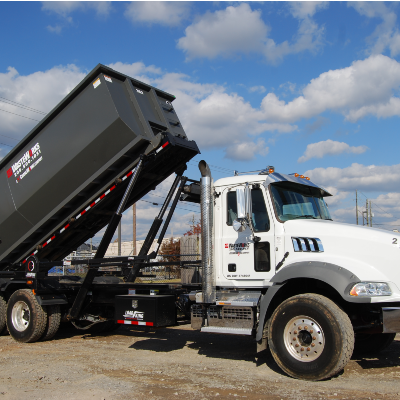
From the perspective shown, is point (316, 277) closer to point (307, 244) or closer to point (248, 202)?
point (307, 244)

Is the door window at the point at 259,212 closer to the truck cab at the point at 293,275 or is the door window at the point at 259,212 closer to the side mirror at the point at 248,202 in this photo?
the truck cab at the point at 293,275

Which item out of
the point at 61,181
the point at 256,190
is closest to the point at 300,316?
the point at 256,190

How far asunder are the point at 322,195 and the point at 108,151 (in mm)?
3739

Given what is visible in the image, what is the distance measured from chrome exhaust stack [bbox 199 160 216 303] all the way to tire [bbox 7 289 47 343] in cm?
361

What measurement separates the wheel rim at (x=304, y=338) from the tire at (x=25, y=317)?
15.9 ft

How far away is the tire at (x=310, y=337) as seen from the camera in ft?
16.7

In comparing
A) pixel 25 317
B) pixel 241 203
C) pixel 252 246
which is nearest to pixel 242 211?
pixel 241 203

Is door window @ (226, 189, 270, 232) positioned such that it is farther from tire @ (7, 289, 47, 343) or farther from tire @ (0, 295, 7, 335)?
tire @ (0, 295, 7, 335)

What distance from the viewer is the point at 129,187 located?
741 centimetres

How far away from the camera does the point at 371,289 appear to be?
511 cm

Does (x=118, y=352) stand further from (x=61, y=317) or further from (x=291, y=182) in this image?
(x=291, y=182)

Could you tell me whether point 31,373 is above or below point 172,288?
below

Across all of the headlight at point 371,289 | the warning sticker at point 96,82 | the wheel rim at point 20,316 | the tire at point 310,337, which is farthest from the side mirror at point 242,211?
the wheel rim at point 20,316

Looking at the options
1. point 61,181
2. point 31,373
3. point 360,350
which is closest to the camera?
point 31,373
